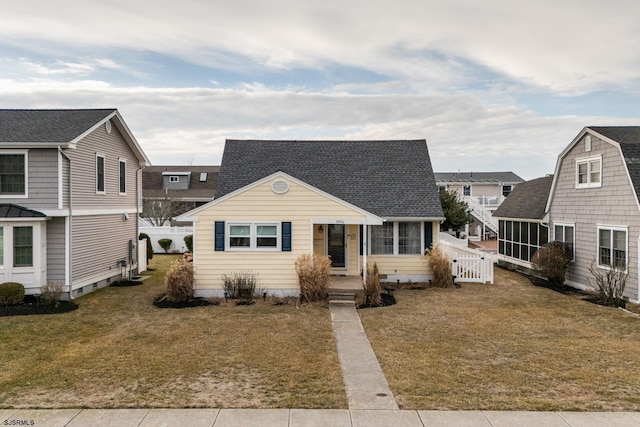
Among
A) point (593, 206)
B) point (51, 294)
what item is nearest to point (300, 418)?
A: point (51, 294)

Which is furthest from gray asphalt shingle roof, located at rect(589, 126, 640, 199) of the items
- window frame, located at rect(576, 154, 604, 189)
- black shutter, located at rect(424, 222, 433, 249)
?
black shutter, located at rect(424, 222, 433, 249)

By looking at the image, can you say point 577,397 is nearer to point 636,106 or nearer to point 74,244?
point 74,244

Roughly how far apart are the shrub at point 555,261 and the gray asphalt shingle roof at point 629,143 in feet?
13.7

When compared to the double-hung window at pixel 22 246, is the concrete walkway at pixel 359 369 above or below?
below

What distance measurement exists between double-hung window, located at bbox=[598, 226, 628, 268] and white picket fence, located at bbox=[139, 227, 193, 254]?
882 inches

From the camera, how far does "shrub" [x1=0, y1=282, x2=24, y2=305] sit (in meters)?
12.9

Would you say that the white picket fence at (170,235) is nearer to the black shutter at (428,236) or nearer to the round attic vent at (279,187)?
the round attic vent at (279,187)

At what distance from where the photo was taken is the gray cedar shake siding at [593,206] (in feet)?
43.7

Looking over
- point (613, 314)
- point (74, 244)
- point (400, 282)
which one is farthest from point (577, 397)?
point (74, 244)

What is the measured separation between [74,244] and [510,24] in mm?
16890

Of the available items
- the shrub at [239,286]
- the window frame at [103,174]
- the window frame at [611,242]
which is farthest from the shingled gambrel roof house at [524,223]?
the window frame at [103,174]

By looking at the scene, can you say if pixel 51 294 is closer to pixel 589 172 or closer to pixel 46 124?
pixel 46 124

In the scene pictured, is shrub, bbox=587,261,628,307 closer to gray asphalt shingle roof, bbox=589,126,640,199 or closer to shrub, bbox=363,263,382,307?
gray asphalt shingle roof, bbox=589,126,640,199

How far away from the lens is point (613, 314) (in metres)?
12.1
